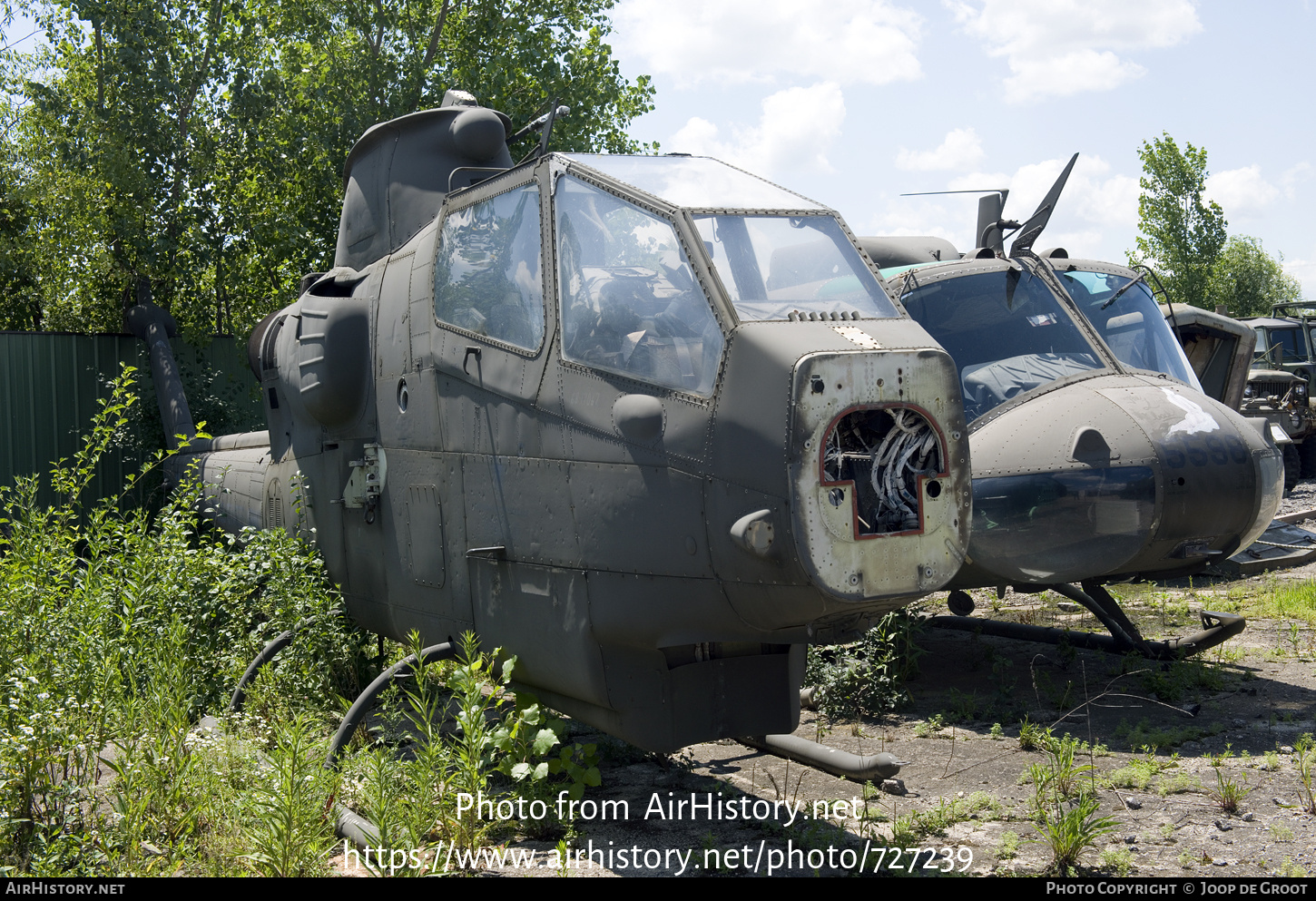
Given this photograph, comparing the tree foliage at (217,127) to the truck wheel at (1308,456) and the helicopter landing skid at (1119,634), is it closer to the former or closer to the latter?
the helicopter landing skid at (1119,634)

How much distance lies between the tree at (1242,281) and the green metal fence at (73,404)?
25592mm

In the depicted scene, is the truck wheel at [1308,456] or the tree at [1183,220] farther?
the tree at [1183,220]

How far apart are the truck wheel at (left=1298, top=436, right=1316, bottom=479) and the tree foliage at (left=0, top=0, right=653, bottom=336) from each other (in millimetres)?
13252

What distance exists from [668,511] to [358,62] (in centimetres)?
1224

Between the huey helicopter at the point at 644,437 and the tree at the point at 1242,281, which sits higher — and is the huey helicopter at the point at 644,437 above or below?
below

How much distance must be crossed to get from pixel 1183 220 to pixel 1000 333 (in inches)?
1013

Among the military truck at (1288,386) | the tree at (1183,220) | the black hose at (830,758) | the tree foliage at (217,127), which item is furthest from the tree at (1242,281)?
the black hose at (830,758)

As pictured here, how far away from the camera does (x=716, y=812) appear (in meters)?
4.38

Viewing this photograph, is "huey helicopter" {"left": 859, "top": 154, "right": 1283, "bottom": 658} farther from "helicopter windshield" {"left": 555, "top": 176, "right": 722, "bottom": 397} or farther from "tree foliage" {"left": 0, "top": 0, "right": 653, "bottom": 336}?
"tree foliage" {"left": 0, "top": 0, "right": 653, "bottom": 336}

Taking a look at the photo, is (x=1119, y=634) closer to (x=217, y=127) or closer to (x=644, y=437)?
(x=644, y=437)

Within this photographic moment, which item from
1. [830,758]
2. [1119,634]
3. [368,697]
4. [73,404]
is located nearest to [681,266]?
[830,758]

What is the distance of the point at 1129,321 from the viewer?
270 inches

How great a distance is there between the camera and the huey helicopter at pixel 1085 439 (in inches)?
219

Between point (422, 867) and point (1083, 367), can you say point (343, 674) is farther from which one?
point (1083, 367)
